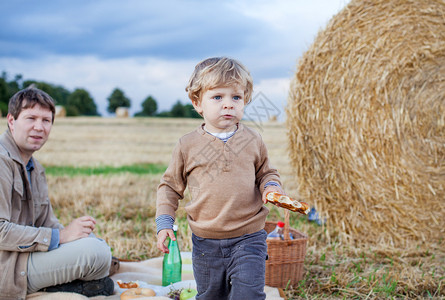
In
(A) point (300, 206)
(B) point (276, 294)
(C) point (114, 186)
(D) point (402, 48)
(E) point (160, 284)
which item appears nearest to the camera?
(A) point (300, 206)

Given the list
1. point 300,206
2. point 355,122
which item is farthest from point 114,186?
point 300,206

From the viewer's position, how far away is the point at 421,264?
3.78 metres

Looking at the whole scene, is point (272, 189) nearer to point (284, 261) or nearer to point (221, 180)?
point (221, 180)

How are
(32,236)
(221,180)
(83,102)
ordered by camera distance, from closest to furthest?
(221,180) < (32,236) < (83,102)

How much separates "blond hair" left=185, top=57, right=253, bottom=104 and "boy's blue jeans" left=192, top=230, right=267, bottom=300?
738 mm

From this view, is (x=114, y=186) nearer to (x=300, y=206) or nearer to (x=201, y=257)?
(x=201, y=257)

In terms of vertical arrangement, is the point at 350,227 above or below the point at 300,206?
below

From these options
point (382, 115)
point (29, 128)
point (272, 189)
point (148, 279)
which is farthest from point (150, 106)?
point (272, 189)

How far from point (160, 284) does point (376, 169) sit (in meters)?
2.47

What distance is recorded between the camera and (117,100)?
29.7 metres

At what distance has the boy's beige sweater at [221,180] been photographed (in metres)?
2.24

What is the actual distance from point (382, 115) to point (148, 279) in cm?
276

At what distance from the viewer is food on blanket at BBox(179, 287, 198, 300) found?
2909 millimetres

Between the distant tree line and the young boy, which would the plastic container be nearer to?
the young boy
